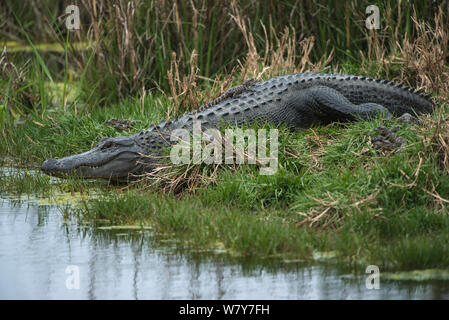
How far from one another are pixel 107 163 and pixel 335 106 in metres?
2.30

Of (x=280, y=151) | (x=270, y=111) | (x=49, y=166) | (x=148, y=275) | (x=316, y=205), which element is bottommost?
(x=148, y=275)

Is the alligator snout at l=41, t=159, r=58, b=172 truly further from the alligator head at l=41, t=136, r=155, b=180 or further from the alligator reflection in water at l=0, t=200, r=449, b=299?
the alligator reflection in water at l=0, t=200, r=449, b=299

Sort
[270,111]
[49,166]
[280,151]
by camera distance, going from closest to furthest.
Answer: [280,151] → [49,166] → [270,111]

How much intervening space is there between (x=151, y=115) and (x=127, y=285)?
3989mm

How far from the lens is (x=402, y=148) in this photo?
510 cm

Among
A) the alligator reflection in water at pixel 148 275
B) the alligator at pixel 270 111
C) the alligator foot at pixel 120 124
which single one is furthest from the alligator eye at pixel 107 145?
the alligator reflection in water at pixel 148 275

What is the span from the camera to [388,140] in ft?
17.6

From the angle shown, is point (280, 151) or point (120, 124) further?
point (120, 124)

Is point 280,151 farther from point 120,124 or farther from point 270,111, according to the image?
point 120,124

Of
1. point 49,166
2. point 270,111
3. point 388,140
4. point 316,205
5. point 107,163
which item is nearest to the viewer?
point 316,205

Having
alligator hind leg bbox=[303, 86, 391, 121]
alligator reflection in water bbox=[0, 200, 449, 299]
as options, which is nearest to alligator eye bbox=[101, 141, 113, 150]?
alligator reflection in water bbox=[0, 200, 449, 299]

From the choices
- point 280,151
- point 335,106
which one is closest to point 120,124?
point 280,151

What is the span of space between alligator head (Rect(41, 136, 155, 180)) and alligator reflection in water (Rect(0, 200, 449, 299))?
56.3 inches
